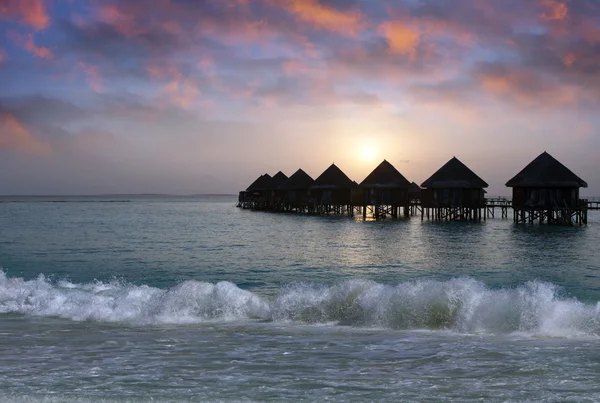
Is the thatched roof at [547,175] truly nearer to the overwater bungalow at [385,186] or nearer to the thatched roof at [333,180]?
the overwater bungalow at [385,186]

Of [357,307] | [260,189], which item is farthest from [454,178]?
[260,189]

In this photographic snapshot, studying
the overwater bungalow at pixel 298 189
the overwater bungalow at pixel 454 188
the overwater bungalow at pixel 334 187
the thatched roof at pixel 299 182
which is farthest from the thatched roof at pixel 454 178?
the thatched roof at pixel 299 182

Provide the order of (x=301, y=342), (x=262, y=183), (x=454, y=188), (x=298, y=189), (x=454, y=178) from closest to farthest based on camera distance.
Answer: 1. (x=301, y=342)
2. (x=454, y=178)
3. (x=454, y=188)
4. (x=298, y=189)
5. (x=262, y=183)

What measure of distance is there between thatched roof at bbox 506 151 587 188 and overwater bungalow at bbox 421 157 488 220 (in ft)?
13.9

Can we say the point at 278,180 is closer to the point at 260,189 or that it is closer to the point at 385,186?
the point at 260,189

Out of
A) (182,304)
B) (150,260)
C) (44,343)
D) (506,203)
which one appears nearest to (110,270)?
(150,260)

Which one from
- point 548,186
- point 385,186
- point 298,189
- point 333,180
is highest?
point 333,180

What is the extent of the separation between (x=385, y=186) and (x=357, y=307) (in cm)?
4019

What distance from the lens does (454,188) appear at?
153ft

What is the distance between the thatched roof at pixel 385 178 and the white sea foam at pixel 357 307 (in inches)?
1532

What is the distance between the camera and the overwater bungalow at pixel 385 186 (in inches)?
1989

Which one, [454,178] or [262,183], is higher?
[262,183]

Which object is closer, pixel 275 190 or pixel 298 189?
pixel 298 189

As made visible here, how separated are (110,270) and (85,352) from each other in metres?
13.5
